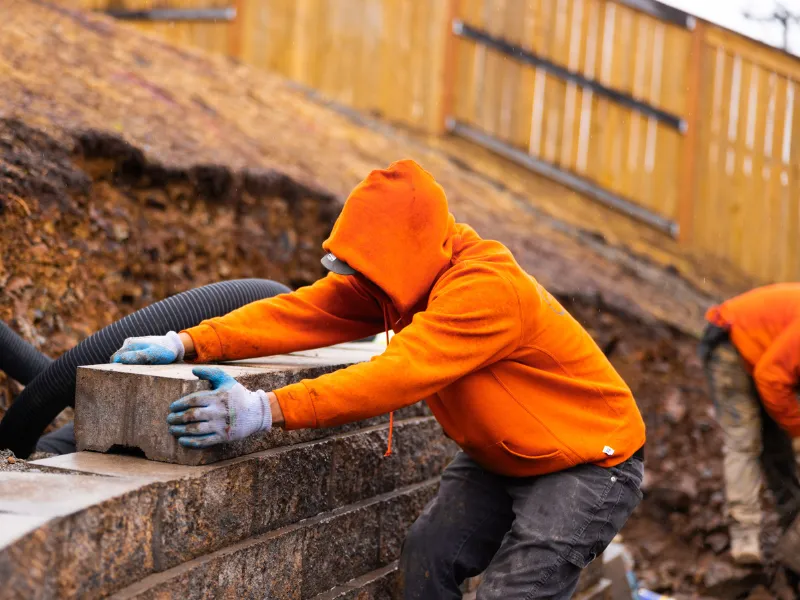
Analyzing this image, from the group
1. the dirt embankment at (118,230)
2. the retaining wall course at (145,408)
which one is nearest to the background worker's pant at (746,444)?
the dirt embankment at (118,230)

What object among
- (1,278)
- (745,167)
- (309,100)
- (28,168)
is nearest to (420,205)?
(1,278)

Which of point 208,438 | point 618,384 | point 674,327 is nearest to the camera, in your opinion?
point 208,438

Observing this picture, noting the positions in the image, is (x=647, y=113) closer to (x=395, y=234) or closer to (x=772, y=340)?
(x=772, y=340)

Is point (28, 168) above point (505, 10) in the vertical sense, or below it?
below

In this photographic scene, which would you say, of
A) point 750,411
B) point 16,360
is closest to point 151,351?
point 16,360

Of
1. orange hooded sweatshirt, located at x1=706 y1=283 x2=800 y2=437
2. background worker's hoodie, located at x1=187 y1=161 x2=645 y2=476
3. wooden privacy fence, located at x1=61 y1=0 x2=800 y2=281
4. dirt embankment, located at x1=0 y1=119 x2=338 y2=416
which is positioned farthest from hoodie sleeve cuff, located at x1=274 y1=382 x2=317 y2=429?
wooden privacy fence, located at x1=61 y1=0 x2=800 y2=281

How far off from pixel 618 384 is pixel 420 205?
2.88 feet

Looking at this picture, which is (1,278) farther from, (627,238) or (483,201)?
Result: (627,238)

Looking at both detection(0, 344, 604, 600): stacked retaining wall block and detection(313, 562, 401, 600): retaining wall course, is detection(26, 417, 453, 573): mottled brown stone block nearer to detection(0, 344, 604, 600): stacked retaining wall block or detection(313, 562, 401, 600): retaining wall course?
detection(0, 344, 604, 600): stacked retaining wall block

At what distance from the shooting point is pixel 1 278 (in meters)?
4.15

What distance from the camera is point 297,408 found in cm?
232

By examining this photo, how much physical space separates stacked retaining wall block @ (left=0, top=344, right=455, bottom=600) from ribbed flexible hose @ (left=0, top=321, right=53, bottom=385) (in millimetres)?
1019

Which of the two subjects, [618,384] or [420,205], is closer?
[420,205]

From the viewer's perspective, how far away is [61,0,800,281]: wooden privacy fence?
29.3ft
